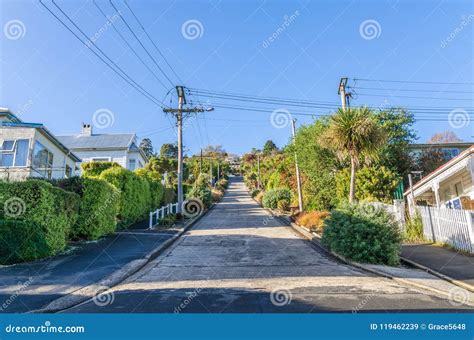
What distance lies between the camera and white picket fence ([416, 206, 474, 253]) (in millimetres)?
10742

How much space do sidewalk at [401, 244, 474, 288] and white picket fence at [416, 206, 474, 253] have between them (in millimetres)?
471

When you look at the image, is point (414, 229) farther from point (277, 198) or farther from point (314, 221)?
point (277, 198)

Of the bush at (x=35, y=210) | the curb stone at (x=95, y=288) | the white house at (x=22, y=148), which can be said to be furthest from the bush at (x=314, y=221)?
the white house at (x=22, y=148)

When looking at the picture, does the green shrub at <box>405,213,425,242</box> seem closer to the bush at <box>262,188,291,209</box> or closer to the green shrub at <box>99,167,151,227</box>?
the green shrub at <box>99,167,151,227</box>

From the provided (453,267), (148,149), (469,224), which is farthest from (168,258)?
(148,149)

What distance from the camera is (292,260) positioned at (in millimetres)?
9883

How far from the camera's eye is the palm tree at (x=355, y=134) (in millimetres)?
12852

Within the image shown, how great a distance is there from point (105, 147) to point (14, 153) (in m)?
16.4

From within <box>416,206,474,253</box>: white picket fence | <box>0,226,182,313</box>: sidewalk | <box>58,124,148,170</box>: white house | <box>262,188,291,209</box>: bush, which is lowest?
<box>0,226,182,313</box>: sidewalk

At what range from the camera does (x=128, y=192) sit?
61.9 feet

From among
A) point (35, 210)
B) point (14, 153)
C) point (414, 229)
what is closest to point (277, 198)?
point (414, 229)

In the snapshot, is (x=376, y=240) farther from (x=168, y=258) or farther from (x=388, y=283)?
(x=168, y=258)

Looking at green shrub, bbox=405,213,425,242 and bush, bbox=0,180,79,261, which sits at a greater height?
bush, bbox=0,180,79,261

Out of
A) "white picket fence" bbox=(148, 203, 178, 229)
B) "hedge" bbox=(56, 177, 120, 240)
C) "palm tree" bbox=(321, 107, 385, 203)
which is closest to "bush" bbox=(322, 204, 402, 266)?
"palm tree" bbox=(321, 107, 385, 203)
